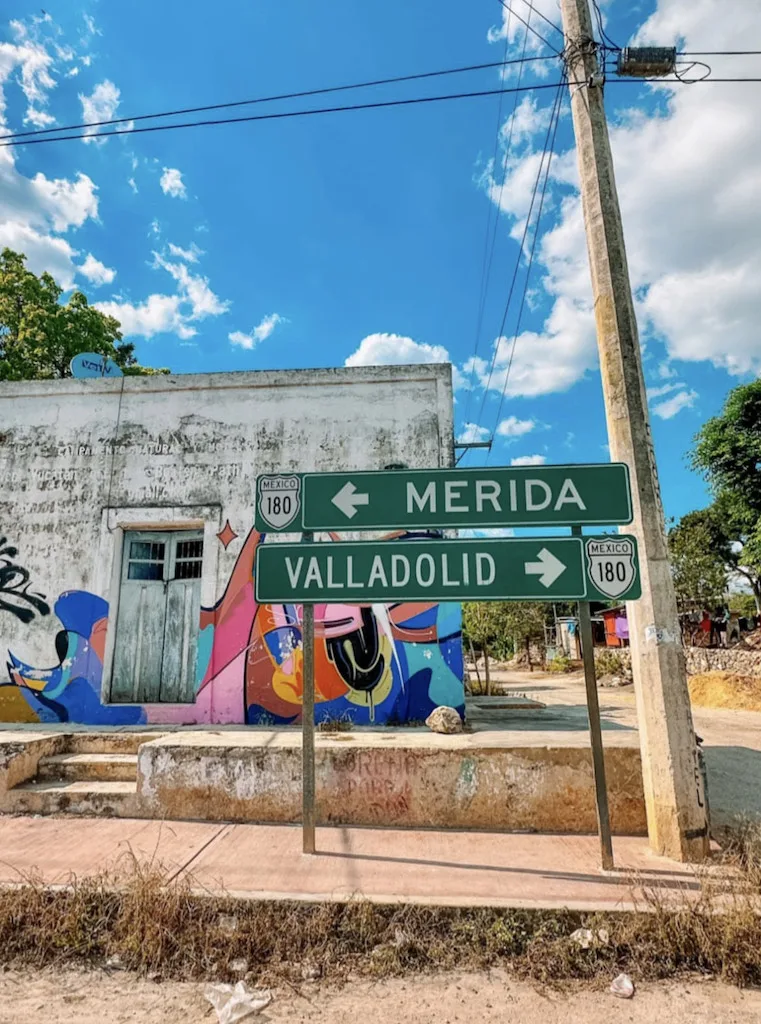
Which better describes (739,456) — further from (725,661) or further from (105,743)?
(105,743)

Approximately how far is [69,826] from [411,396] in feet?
19.8

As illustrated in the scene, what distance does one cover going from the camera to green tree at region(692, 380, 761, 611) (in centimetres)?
2228

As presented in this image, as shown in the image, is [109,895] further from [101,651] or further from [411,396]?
[411,396]

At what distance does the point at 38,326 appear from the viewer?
57.7ft

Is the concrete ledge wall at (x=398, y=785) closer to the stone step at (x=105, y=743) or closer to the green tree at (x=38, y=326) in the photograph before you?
the stone step at (x=105, y=743)

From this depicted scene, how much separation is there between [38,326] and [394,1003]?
65.0 feet

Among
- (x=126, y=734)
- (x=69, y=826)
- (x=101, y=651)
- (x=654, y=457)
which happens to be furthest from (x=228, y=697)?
(x=654, y=457)

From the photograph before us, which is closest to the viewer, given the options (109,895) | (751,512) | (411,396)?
(109,895)

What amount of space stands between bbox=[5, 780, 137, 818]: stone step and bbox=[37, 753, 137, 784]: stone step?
38 cm

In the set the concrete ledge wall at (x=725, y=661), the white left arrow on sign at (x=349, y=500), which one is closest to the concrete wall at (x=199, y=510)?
the white left arrow on sign at (x=349, y=500)

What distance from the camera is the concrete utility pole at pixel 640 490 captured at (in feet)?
13.8

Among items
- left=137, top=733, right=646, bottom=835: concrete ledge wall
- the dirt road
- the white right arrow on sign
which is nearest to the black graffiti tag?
left=137, top=733, right=646, bottom=835: concrete ledge wall

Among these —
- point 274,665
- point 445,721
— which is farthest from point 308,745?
point 274,665

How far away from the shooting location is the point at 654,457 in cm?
478
